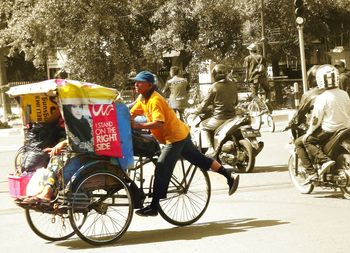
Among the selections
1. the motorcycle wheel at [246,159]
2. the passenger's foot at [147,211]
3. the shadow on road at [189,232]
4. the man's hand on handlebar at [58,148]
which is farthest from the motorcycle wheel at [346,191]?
the man's hand on handlebar at [58,148]

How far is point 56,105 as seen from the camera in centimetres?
856

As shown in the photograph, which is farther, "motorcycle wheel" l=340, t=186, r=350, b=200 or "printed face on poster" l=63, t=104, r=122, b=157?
"motorcycle wheel" l=340, t=186, r=350, b=200

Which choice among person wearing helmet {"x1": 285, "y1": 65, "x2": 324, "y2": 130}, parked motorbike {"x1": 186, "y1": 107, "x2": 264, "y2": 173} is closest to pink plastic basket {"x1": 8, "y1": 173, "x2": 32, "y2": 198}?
person wearing helmet {"x1": 285, "y1": 65, "x2": 324, "y2": 130}

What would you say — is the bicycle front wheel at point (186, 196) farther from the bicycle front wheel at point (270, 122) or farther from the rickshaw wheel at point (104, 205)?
the bicycle front wheel at point (270, 122)

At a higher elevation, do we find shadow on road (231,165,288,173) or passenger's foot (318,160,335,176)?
passenger's foot (318,160,335,176)

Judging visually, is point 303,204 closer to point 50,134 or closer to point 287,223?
point 287,223

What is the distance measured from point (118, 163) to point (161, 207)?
80cm

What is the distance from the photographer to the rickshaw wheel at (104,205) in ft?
25.7

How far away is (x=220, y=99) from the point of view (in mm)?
13188

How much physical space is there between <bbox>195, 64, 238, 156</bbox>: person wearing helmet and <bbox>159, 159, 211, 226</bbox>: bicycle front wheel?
172 inches

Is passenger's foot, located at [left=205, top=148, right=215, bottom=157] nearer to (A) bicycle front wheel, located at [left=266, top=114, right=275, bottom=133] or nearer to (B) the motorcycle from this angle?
(B) the motorcycle

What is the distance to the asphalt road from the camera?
752 centimetres

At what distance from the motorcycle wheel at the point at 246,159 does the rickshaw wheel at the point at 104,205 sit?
205 inches

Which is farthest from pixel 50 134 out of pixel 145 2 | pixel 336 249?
pixel 145 2
